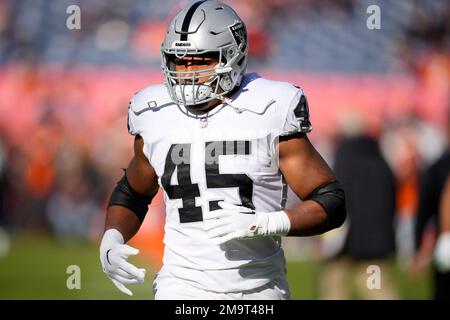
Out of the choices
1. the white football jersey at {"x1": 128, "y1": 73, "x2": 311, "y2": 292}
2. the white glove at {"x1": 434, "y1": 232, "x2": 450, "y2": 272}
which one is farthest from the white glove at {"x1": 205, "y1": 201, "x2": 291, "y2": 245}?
the white glove at {"x1": 434, "y1": 232, "x2": 450, "y2": 272}

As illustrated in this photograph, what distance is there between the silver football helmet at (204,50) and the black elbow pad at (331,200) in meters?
0.54

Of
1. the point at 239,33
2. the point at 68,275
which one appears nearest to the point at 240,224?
the point at 239,33

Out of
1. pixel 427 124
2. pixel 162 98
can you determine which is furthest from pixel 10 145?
pixel 162 98

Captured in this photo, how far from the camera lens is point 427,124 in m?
15.4

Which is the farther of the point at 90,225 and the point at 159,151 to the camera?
the point at 90,225

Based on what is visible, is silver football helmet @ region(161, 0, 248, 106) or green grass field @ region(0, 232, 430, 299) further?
green grass field @ region(0, 232, 430, 299)

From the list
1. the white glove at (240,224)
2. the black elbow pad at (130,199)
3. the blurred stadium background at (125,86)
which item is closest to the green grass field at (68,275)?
the blurred stadium background at (125,86)

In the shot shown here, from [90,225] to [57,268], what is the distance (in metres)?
4.27

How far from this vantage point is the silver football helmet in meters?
3.39

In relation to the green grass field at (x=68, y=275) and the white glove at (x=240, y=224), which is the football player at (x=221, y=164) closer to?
the white glove at (x=240, y=224)

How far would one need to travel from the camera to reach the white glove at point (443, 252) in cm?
489

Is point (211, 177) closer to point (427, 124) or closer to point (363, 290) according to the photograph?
point (363, 290)

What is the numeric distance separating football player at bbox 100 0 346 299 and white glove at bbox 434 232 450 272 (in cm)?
173

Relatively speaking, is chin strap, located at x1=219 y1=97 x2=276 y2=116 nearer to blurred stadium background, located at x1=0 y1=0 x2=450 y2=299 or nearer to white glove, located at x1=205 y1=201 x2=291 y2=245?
white glove, located at x1=205 y1=201 x2=291 y2=245
